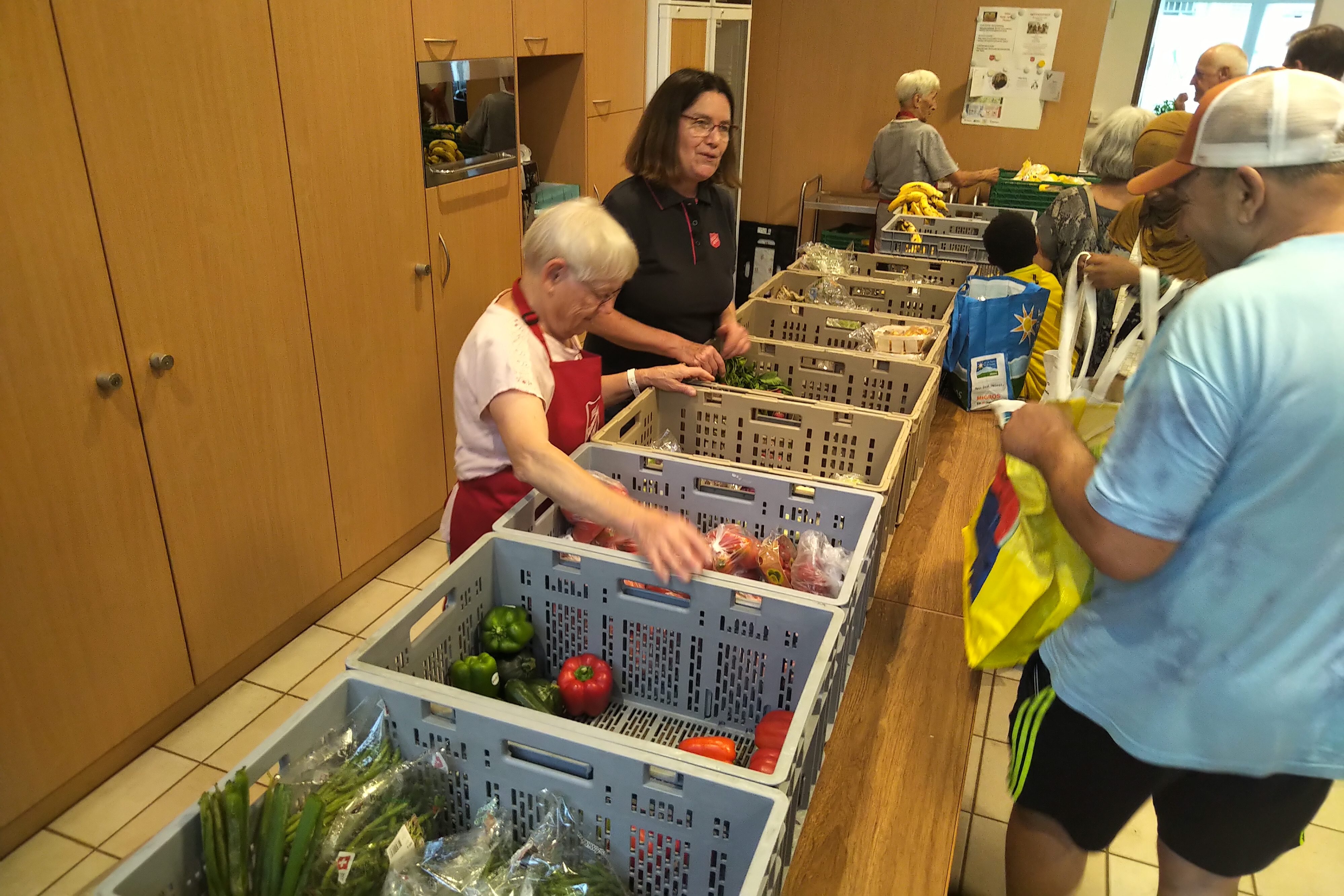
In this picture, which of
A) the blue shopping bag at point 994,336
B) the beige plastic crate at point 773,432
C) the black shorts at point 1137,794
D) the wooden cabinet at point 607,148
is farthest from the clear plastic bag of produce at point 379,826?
the wooden cabinet at point 607,148

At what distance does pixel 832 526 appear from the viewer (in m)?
1.59

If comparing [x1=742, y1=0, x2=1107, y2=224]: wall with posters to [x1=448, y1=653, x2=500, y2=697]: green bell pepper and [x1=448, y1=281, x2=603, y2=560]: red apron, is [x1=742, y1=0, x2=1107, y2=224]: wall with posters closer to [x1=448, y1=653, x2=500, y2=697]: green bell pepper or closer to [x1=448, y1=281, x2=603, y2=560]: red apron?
[x1=448, y1=281, x2=603, y2=560]: red apron

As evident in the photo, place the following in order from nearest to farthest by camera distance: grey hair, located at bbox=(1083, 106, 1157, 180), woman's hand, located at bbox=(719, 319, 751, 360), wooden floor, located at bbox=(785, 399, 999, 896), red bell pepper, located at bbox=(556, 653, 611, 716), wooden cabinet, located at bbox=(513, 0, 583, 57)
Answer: wooden floor, located at bbox=(785, 399, 999, 896) < red bell pepper, located at bbox=(556, 653, 611, 716) < woman's hand, located at bbox=(719, 319, 751, 360) < grey hair, located at bbox=(1083, 106, 1157, 180) < wooden cabinet, located at bbox=(513, 0, 583, 57)

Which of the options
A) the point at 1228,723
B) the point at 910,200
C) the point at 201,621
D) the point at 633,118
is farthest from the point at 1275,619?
the point at 633,118

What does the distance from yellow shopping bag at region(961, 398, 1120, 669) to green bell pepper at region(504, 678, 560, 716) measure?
2.12 feet

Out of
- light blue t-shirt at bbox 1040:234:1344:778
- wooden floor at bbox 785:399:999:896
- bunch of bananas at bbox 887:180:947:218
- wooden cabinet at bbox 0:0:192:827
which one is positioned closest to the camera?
light blue t-shirt at bbox 1040:234:1344:778

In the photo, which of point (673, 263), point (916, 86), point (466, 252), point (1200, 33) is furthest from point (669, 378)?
point (1200, 33)

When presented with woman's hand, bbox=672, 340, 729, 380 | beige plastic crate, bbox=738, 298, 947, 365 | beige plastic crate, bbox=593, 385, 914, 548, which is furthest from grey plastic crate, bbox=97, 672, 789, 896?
beige plastic crate, bbox=738, 298, 947, 365

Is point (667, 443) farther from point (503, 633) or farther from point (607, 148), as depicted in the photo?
point (607, 148)

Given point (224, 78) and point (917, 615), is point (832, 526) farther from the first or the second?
point (224, 78)

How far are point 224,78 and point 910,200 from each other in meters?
2.79

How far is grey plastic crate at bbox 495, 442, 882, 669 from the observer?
5.03ft

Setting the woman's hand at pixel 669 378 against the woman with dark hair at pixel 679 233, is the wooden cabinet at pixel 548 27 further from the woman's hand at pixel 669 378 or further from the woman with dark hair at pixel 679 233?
the woman's hand at pixel 669 378

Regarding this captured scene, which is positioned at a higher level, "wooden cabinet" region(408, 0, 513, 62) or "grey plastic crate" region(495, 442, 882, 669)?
"wooden cabinet" region(408, 0, 513, 62)
